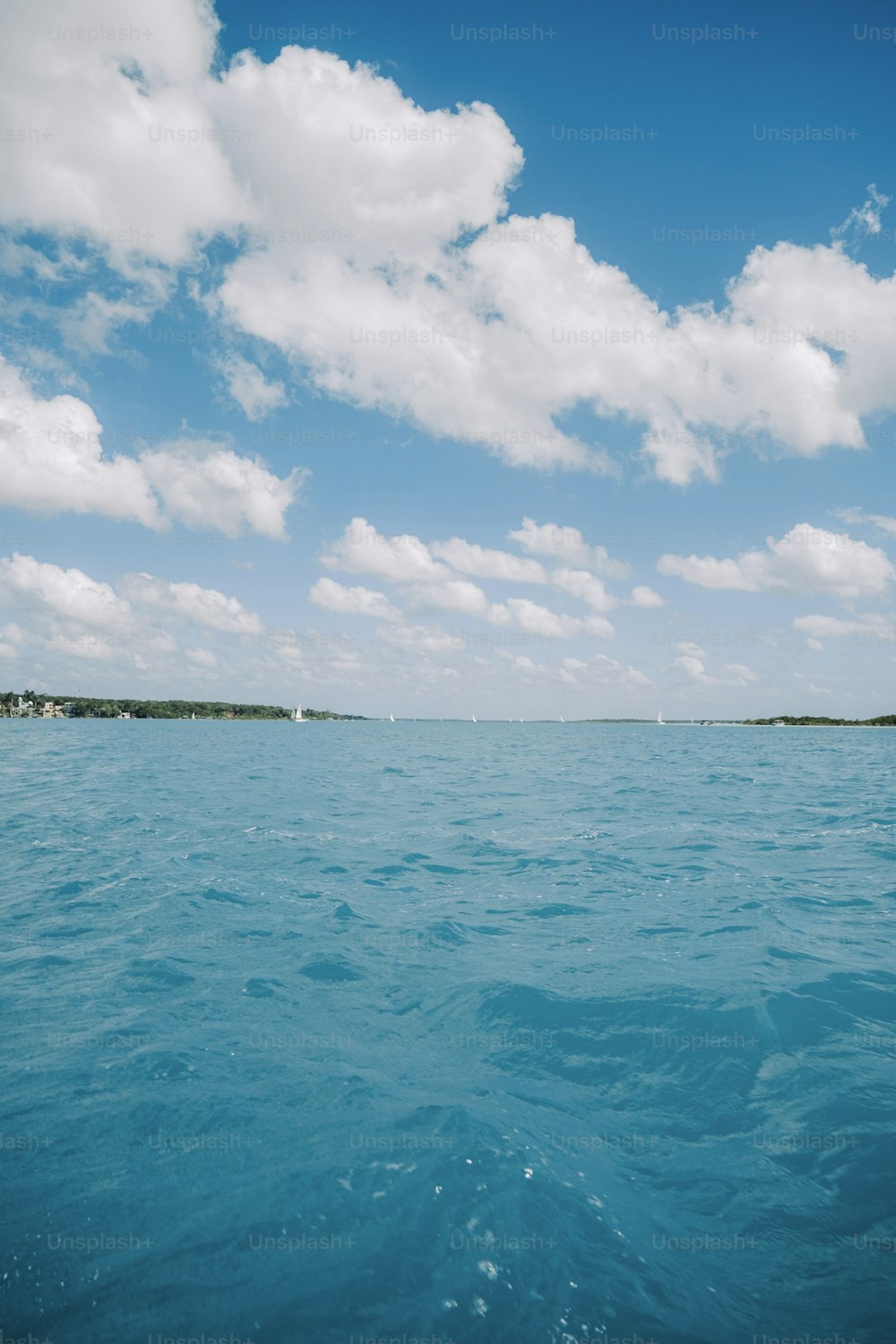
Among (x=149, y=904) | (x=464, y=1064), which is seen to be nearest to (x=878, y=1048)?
(x=464, y=1064)

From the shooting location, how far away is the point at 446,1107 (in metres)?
8.09

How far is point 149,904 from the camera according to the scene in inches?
643

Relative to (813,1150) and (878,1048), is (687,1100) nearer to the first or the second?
(813,1150)

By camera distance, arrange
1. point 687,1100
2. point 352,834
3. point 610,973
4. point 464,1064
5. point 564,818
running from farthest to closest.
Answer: point 564,818, point 352,834, point 610,973, point 464,1064, point 687,1100

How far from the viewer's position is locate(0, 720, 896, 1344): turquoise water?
5.57m

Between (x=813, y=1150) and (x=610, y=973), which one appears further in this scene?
(x=610, y=973)

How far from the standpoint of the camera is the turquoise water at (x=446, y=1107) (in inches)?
219

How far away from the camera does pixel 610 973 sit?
1235 cm

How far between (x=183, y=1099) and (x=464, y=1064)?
3.77 metres

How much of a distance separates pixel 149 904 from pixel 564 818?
65.7 ft

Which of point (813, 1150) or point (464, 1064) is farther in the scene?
point (464, 1064)

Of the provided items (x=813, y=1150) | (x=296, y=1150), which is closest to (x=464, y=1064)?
(x=296, y=1150)

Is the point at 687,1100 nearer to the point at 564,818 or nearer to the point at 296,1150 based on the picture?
the point at 296,1150

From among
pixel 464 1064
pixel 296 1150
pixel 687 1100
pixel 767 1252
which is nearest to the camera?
pixel 767 1252
